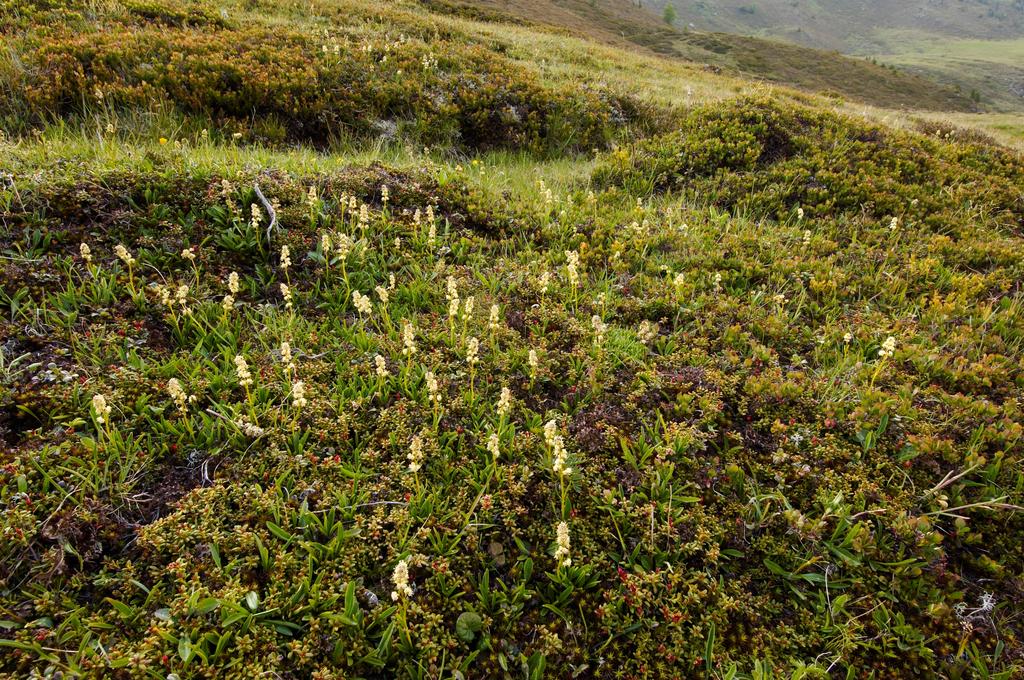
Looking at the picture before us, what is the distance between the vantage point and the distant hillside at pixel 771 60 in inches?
1807

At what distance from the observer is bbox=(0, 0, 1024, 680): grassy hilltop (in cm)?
292

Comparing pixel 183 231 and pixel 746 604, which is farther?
pixel 183 231

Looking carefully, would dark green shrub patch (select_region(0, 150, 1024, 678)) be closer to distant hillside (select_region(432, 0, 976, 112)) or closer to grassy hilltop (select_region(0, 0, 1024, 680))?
grassy hilltop (select_region(0, 0, 1024, 680))

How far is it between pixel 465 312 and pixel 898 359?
13.6 ft

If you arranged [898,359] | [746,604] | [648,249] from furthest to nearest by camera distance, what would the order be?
1. [648,249]
2. [898,359]
3. [746,604]

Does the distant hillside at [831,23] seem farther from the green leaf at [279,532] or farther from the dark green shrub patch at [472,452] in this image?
the green leaf at [279,532]

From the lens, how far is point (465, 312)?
16.4ft

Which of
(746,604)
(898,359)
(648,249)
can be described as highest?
(648,249)

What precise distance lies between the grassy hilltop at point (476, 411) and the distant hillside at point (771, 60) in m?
43.4

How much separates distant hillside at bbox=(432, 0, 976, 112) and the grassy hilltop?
143 ft

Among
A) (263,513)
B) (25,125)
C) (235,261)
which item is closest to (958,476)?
(263,513)

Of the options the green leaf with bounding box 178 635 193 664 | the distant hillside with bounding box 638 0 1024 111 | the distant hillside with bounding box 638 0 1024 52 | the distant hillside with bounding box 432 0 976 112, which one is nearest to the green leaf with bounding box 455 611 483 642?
the green leaf with bounding box 178 635 193 664

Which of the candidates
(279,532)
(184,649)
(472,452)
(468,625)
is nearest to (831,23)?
(472,452)

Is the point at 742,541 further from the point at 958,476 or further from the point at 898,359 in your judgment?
the point at 898,359
